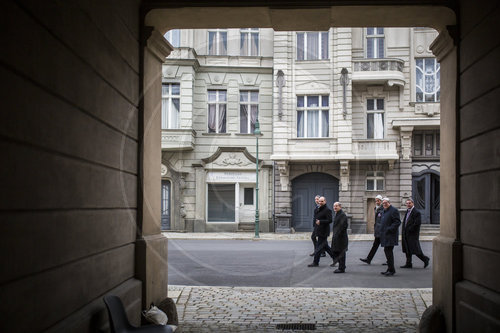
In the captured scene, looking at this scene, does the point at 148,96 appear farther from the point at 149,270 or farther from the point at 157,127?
the point at 149,270

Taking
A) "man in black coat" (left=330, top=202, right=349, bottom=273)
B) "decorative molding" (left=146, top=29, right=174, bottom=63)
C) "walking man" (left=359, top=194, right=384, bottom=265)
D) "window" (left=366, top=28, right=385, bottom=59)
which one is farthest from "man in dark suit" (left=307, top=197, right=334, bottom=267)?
"window" (left=366, top=28, right=385, bottom=59)

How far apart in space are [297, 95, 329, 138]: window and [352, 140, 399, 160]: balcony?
183cm

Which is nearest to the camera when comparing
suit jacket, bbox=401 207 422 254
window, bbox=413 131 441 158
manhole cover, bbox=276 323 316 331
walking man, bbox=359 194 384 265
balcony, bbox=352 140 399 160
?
manhole cover, bbox=276 323 316 331

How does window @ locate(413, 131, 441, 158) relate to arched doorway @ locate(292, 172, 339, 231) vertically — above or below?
above

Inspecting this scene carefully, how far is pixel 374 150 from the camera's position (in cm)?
2703

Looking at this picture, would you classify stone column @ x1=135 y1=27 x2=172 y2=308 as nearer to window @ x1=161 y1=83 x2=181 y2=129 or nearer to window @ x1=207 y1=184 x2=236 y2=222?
window @ x1=161 y1=83 x2=181 y2=129

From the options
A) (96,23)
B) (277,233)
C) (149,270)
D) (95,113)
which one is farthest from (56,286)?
(277,233)

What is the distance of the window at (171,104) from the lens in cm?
2764

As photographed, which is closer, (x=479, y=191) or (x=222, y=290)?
(x=479, y=191)

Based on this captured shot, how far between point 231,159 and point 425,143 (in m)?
10.1

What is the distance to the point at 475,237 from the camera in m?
6.16

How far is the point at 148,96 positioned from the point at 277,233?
20590mm

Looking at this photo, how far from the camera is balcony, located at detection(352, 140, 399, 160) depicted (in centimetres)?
2684

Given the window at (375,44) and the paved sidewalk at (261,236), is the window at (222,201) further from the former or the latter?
the window at (375,44)
